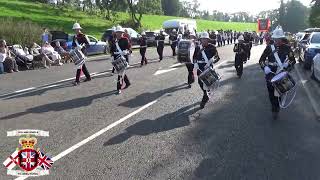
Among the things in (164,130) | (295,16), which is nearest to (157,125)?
(164,130)

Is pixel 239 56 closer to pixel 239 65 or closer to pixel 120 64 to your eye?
pixel 239 65

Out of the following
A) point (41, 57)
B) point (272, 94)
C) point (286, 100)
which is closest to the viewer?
point (272, 94)

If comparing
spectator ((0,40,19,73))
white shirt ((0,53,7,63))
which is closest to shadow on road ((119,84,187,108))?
spectator ((0,40,19,73))

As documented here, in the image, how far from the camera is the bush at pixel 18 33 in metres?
26.8

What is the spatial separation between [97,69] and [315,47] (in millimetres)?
9941

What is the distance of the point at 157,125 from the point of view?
10.2 metres

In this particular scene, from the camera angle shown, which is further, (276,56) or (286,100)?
(286,100)

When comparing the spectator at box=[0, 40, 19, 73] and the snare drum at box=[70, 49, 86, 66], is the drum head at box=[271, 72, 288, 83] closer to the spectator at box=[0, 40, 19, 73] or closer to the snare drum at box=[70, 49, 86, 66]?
the snare drum at box=[70, 49, 86, 66]

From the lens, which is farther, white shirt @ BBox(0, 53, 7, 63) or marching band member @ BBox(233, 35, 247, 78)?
white shirt @ BBox(0, 53, 7, 63)

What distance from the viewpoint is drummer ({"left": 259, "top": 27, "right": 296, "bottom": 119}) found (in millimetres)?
10781

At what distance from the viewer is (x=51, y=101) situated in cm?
1309

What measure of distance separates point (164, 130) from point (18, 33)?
1967 cm

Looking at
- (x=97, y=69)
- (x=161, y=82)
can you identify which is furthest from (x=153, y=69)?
(x=161, y=82)

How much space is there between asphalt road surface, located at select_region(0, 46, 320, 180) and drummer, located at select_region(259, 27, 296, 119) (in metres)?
0.56
